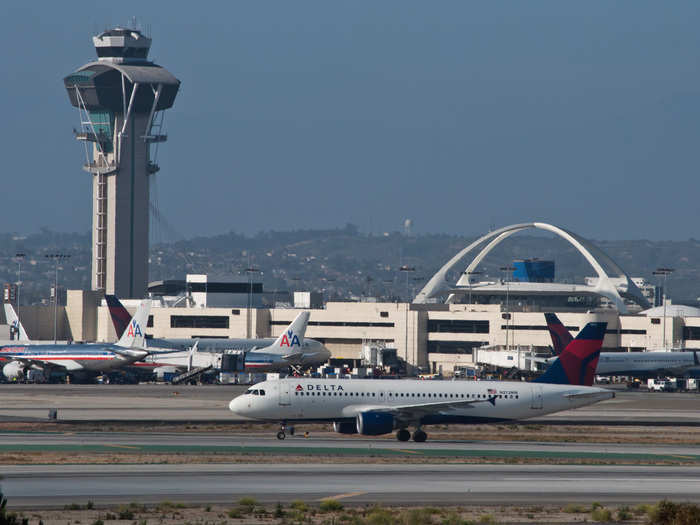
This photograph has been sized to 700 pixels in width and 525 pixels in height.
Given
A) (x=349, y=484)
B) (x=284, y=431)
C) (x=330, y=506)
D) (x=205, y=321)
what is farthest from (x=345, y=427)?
(x=205, y=321)

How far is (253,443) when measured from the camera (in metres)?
65.2

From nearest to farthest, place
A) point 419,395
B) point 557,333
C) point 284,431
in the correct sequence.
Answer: point 284,431
point 419,395
point 557,333

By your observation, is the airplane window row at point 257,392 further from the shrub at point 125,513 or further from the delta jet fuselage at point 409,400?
the shrub at point 125,513

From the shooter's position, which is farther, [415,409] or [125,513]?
[415,409]

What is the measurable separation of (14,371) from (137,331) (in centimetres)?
1556

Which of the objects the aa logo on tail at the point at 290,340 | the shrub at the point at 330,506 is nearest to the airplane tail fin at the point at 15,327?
the aa logo on tail at the point at 290,340

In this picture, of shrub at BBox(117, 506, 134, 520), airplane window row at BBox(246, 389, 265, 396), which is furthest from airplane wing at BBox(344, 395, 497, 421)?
shrub at BBox(117, 506, 134, 520)

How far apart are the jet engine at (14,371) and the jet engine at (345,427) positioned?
82986mm

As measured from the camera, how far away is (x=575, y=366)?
7456 cm

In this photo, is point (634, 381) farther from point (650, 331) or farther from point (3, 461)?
point (3, 461)

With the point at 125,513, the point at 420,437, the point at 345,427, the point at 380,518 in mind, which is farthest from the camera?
the point at 345,427

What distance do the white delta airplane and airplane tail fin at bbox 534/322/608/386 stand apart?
2.87 feet

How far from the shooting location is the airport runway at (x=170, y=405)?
86.8m

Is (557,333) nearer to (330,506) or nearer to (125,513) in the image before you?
(330,506)
